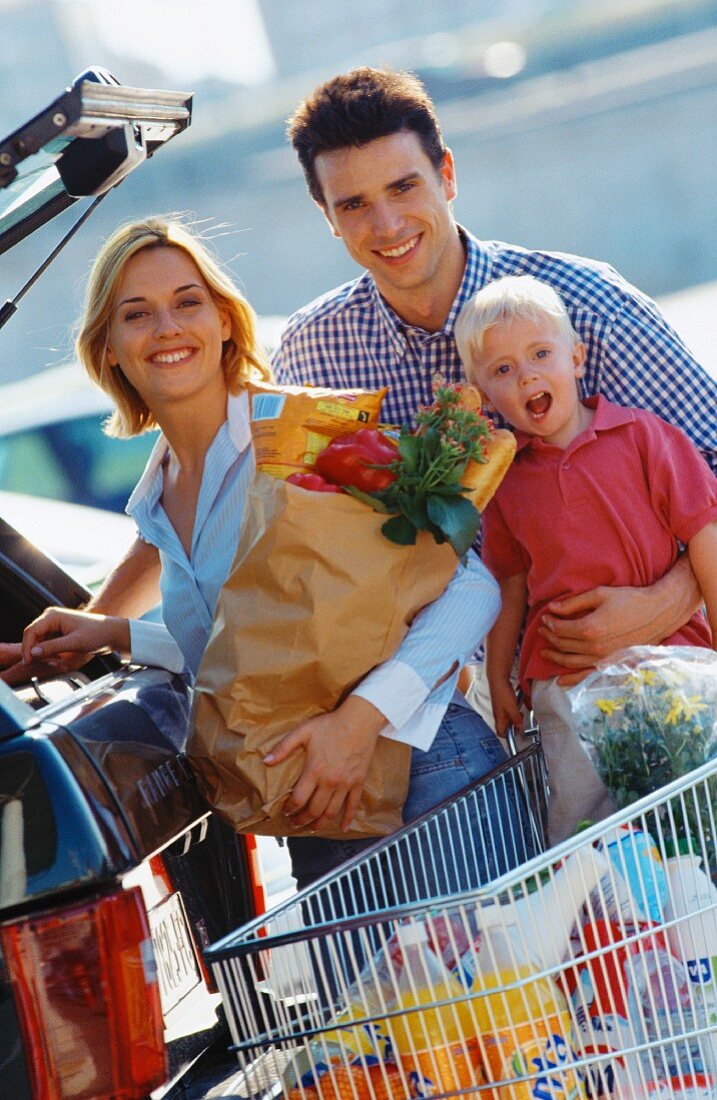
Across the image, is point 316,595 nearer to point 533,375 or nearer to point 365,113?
point 533,375

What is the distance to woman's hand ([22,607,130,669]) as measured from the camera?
8.13 ft

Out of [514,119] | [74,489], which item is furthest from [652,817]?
[514,119]

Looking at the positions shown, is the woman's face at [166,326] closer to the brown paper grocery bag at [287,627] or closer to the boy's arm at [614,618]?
the brown paper grocery bag at [287,627]

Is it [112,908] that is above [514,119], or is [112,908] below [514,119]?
below

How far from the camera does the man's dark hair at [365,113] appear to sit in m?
2.88

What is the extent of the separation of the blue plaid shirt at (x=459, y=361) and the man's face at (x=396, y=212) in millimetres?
67

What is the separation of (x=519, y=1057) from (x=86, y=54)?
3655 cm

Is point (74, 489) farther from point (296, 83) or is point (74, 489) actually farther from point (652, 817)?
point (296, 83)

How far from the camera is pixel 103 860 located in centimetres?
169

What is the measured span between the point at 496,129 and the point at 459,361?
3308 centimetres

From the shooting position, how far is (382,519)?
212 centimetres

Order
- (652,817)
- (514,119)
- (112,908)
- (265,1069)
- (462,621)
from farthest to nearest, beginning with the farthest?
(514,119)
(462,621)
(652,817)
(265,1069)
(112,908)

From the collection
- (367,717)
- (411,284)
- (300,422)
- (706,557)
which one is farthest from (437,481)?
(411,284)

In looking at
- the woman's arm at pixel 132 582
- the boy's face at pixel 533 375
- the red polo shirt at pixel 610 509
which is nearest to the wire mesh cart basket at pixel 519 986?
the red polo shirt at pixel 610 509
